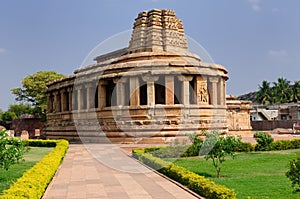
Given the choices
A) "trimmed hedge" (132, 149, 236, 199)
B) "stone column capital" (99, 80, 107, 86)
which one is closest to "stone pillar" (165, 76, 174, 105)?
"stone column capital" (99, 80, 107, 86)

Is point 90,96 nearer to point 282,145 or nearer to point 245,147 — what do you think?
point 245,147

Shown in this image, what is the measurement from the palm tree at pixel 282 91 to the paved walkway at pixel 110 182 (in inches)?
2517

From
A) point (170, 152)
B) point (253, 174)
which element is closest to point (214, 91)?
point (170, 152)

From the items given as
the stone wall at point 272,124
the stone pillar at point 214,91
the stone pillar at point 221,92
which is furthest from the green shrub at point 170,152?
the stone wall at point 272,124

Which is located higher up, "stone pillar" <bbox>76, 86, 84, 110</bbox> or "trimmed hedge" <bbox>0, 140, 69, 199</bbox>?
"stone pillar" <bbox>76, 86, 84, 110</bbox>

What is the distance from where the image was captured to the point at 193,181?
861cm

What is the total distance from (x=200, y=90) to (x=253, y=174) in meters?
12.3

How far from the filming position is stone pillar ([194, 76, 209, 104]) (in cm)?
2308

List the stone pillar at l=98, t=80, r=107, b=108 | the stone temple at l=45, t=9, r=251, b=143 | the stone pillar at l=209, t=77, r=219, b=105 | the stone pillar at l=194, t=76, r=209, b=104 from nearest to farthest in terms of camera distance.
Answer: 1. the stone temple at l=45, t=9, r=251, b=143
2. the stone pillar at l=194, t=76, r=209, b=104
3. the stone pillar at l=209, t=77, r=219, b=105
4. the stone pillar at l=98, t=80, r=107, b=108

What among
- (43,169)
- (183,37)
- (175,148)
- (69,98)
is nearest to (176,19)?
(183,37)

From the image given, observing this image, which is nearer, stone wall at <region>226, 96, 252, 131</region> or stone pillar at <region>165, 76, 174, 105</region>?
stone pillar at <region>165, 76, 174, 105</region>

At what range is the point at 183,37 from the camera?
27797mm

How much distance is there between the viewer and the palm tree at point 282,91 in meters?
72.3

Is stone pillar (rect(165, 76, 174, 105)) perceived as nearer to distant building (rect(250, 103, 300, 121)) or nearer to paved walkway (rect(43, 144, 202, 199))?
paved walkway (rect(43, 144, 202, 199))
